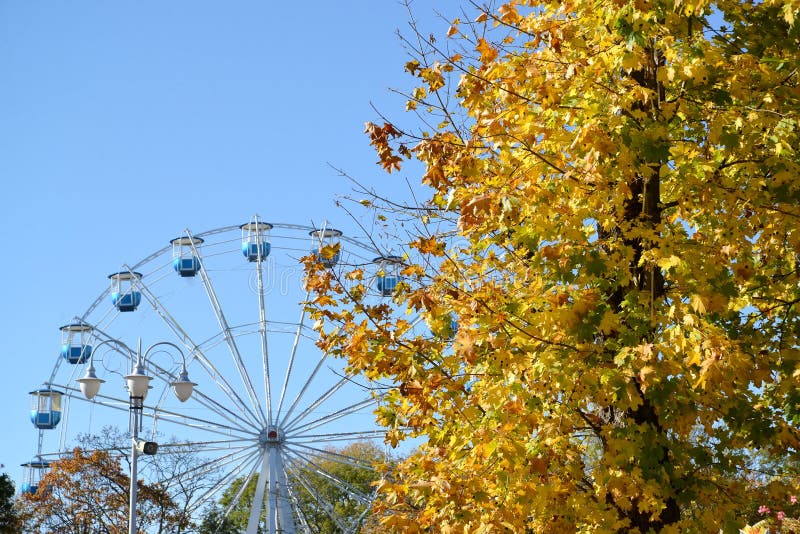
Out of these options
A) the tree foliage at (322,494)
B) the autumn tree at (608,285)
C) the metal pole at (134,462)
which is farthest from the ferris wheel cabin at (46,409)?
the autumn tree at (608,285)

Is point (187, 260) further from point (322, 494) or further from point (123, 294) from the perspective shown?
point (322, 494)

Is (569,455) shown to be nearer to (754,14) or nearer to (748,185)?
(748,185)

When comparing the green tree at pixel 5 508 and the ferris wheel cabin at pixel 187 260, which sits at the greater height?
the ferris wheel cabin at pixel 187 260

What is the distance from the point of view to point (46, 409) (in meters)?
39.5

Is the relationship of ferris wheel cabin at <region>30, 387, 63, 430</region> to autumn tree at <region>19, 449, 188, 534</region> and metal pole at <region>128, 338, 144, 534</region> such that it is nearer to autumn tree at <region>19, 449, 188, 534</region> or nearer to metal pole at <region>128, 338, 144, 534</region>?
autumn tree at <region>19, 449, 188, 534</region>

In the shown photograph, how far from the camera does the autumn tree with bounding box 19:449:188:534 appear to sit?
35.8 m

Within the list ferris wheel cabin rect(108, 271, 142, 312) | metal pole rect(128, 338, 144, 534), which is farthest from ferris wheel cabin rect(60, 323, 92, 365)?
metal pole rect(128, 338, 144, 534)

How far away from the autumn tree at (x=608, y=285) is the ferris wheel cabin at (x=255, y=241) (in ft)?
90.2

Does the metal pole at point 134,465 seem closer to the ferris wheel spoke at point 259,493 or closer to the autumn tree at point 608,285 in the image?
the autumn tree at point 608,285

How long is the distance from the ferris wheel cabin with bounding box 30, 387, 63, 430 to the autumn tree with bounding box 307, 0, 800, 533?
32.2m

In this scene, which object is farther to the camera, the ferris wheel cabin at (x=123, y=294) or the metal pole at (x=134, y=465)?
the ferris wheel cabin at (x=123, y=294)

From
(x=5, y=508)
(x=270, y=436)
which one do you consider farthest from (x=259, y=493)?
(x=5, y=508)

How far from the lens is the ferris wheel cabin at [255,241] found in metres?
37.0

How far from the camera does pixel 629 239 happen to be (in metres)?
8.98
